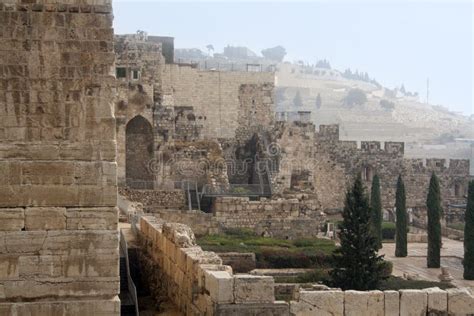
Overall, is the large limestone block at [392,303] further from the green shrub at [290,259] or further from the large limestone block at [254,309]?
the green shrub at [290,259]

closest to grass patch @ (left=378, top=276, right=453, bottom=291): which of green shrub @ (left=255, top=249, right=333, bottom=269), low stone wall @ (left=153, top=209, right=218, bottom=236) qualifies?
green shrub @ (left=255, top=249, right=333, bottom=269)

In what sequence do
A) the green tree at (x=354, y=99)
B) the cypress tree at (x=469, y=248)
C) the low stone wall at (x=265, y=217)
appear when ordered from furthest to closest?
1. the green tree at (x=354, y=99)
2. the low stone wall at (x=265, y=217)
3. the cypress tree at (x=469, y=248)

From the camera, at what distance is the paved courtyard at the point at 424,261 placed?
27767 millimetres

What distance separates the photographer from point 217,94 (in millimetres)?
40094

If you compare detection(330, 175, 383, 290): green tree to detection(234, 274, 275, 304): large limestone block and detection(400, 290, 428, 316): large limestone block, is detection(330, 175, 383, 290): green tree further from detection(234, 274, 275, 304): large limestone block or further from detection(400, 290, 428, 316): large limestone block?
detection(234, 274, 275, 304): large limestone block

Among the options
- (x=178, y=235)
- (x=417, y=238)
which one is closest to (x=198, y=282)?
(x=178, y=235)

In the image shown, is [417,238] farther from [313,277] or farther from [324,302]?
[324,302]

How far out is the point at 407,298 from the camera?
979cm

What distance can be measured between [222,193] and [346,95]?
151334 mm

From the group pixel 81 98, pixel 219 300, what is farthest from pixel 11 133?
pixel 219 300

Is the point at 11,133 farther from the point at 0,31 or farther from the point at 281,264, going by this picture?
the point at 281,264

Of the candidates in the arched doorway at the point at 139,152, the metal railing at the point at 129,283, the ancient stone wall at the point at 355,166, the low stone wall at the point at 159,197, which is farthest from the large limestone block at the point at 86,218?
the ancient stone wall at the point at 355,166

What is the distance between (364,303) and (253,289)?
4.42 feet

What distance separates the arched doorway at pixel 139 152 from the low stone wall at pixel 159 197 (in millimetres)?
2744
